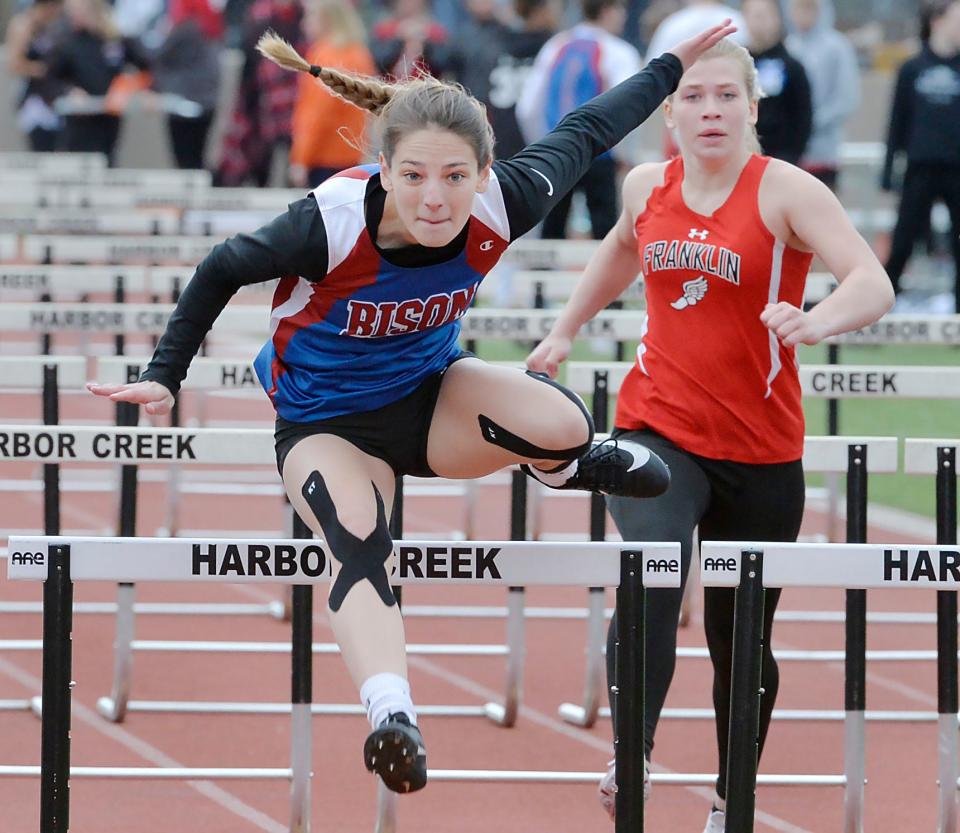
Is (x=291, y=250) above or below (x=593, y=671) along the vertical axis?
above

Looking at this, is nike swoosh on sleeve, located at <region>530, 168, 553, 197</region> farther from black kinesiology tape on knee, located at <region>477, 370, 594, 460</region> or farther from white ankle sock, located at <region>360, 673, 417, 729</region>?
white ankle sock, located at <region>360, 673, 417, 729</region>

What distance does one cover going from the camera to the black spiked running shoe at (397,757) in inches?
123

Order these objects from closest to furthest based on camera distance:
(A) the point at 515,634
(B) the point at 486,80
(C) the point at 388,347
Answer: (C) the point at 388,347 < (A) the point at 515,634 < (B) the point at 486,80

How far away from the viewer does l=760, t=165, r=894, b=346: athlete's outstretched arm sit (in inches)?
→ 146

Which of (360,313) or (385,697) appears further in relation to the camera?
(360,313)

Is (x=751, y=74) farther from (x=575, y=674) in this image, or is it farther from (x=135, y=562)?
(x=575, y=674)

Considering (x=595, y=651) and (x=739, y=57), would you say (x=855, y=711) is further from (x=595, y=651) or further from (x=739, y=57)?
(x=739, y=57)

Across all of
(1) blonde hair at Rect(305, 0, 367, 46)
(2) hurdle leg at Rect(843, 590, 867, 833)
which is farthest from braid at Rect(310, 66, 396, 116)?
(1) blonde hair at Rect(305, 0, 367, 46)

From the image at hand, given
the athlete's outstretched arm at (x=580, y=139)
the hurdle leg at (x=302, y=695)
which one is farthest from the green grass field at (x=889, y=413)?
the hurdle leg at (x=302, y=695)

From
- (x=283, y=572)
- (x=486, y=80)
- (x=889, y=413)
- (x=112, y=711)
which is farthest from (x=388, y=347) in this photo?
(x=486, y=80)

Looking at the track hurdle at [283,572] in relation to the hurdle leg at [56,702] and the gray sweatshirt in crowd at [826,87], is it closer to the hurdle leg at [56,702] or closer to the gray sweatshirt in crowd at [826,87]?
the hurdle leg at [56,702]

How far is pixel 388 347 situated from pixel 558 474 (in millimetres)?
479

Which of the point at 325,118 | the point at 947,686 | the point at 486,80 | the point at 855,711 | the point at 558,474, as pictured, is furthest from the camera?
the point at 325,118

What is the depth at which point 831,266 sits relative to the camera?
3.98m
